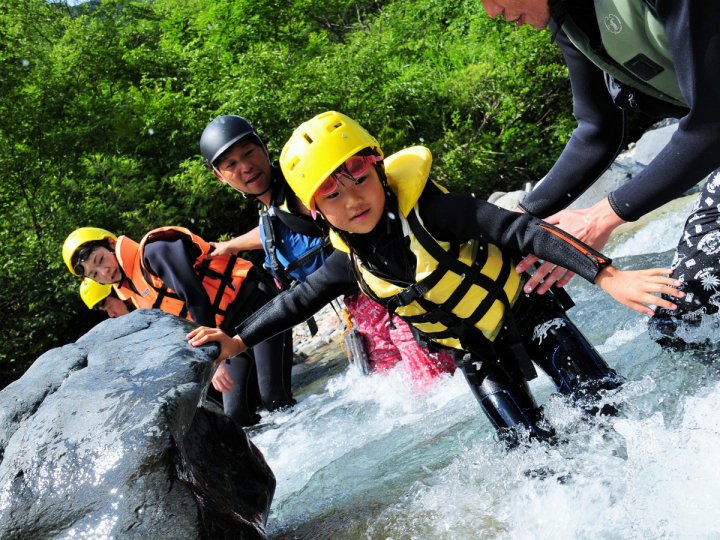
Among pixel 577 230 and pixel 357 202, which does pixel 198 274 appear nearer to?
pixel 357 202

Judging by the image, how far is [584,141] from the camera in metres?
2.83

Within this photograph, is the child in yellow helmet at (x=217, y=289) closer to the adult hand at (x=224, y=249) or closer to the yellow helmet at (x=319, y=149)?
the adult hand at (x=224, y=249)

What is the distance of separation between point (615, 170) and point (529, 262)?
878cm

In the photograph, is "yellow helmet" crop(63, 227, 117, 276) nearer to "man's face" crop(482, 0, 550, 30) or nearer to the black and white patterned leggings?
"man's face" crop(482, 0, 550, 30)

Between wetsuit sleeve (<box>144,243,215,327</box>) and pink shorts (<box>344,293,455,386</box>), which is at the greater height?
wetsuit sleeve (<box>144,243,215,327</box>)

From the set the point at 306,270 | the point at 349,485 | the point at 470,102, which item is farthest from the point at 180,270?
the point at 470,102

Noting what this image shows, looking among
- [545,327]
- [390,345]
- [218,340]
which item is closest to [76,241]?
[390,345]

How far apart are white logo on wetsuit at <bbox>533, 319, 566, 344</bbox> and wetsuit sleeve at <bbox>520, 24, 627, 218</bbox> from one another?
0.50 m

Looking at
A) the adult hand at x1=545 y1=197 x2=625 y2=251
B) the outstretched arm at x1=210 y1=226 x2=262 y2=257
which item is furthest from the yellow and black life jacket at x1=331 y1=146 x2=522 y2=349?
the outstretched arm at x1=210 y1=226 x2=262 y2=257

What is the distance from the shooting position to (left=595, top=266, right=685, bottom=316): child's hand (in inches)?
90.3

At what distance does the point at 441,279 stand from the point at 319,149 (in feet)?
2.47

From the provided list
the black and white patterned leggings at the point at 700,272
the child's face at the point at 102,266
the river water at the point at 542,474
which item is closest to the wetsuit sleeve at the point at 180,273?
the child's face at the point at 102,266

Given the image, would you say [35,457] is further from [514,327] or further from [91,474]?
[514,327]

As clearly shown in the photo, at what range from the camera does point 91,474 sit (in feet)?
8.19
